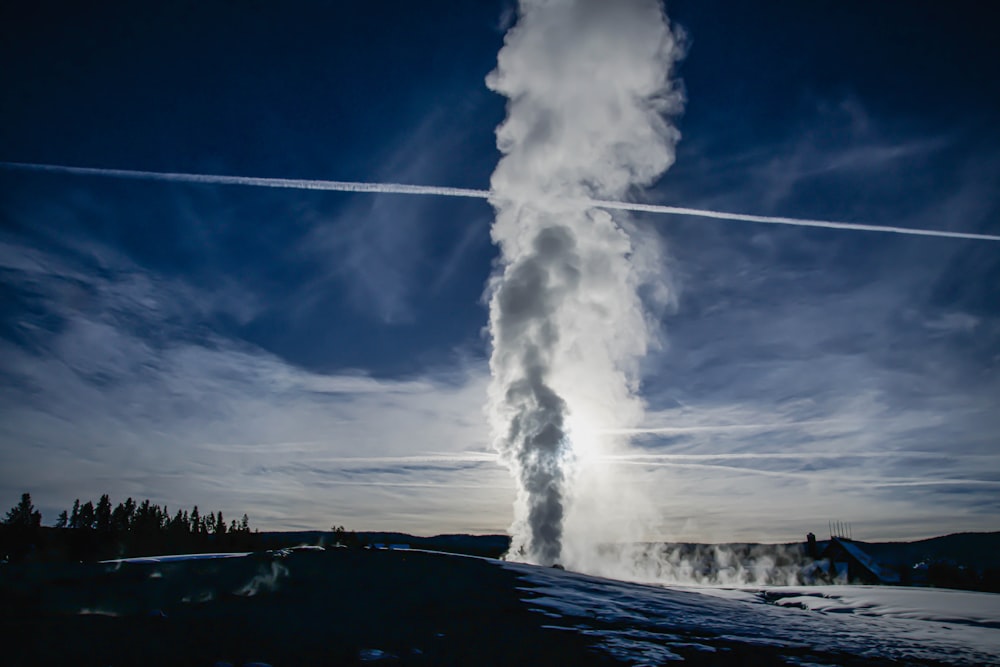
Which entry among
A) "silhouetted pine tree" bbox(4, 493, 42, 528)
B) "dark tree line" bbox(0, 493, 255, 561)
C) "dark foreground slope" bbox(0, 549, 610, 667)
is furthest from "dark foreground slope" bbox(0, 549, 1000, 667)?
"silhouetted pine tree" bbox(4, 493, 42, 528)

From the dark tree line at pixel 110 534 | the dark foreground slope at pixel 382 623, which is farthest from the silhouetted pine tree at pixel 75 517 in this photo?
the dark foreground slope at pixel 382 623

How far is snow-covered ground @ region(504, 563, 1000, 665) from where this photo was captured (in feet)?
26.3

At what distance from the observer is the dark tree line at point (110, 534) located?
57.0m

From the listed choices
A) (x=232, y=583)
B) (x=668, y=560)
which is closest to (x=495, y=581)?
(x=232, y=583)

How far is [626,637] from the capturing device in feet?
26.1

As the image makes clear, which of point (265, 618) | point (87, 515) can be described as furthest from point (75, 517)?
point (265, 618)

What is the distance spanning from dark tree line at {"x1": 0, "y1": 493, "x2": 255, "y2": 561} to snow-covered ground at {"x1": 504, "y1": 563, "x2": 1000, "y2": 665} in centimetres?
5446

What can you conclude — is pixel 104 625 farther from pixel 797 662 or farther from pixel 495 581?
pixel 797 662

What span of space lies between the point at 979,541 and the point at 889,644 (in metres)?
236

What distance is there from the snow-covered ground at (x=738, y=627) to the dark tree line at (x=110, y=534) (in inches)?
2144

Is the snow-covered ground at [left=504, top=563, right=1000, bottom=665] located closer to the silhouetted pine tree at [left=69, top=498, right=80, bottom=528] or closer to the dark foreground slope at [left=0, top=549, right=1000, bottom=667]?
the dark foreground slope at [left=0, top=549, right=1000, bottom=667]

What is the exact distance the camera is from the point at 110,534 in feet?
229

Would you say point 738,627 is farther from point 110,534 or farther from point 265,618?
point 110,534

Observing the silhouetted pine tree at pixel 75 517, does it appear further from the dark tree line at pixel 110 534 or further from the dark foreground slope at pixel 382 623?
the dark foreground slope at pixel 382 623
